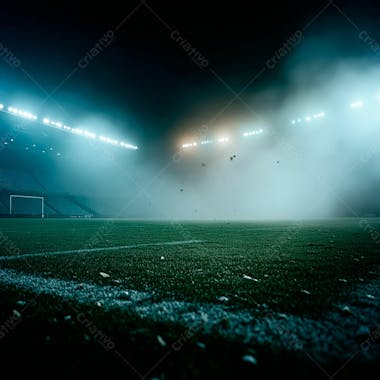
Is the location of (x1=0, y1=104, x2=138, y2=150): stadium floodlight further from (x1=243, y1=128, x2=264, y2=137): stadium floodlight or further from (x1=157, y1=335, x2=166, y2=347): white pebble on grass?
(x1=157, y1=335, x2=166, y2=347): white pebble on grass

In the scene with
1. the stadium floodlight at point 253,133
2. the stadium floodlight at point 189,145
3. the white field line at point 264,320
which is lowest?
the white field line at point 264,320

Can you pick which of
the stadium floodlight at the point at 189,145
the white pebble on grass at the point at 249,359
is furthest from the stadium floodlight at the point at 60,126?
the white pebble on grass at the point at 249,359

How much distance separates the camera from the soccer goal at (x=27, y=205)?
24364 millimetres

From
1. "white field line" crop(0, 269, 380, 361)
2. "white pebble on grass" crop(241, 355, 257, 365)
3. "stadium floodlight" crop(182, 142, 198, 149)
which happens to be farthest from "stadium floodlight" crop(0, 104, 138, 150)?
"white pebble on grass" crop(241, 355, 257, 365)

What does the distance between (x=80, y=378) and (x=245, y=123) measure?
2523 cm

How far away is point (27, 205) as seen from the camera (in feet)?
83.9

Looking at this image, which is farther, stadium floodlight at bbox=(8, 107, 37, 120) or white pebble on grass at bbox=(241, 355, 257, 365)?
stadium floodlight at bbox=(8, 107, 37, 120)

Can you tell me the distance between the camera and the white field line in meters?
1.13

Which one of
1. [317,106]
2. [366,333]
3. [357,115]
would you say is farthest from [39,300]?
[357,115]

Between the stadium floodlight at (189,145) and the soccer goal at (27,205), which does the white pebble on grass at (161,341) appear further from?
the stadium floodlight at (189,145)

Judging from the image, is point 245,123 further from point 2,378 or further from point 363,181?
point 2,378

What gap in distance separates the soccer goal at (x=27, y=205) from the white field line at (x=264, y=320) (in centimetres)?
2623

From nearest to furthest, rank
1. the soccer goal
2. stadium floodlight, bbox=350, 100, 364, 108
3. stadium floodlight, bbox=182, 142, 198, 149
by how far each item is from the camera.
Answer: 1. stadium floodlight, bbox=350, 100, 364, 108
2. the soccer goal
3. stadium floodlight, bbox=182, 142, 198, 149

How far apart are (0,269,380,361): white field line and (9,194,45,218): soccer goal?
26228 mm
